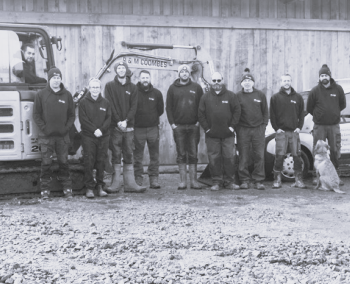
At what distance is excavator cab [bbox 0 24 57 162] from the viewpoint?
8.96 meters

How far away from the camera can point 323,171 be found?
400 inches

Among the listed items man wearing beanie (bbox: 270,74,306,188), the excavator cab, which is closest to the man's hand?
the excavator cab

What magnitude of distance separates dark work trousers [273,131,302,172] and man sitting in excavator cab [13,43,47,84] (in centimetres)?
421

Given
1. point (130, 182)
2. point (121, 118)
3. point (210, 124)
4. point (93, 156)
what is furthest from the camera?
point (210, 124)

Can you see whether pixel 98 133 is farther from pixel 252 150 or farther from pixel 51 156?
pixel 252 150

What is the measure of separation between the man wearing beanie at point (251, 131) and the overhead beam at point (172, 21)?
3.04 m

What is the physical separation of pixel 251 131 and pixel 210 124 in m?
0.73

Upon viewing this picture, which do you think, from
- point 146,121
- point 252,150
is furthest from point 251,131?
point 146,121

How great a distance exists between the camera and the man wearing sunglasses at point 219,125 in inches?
399

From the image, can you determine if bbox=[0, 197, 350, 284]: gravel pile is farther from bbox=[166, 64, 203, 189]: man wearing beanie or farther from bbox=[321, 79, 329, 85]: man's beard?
bbox=[321, 79, 329, 85]: man's beard

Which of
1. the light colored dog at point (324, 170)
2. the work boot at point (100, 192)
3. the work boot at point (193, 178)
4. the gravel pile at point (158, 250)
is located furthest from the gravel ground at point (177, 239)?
the work boot at point (193, 178)

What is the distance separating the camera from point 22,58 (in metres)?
9.07

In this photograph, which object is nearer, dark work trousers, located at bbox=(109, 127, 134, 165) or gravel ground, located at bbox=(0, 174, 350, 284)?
gravel ground, located at bbox=(0, 174, 350, 284)

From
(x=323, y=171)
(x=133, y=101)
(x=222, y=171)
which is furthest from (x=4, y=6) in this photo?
(x=323, y=171)
